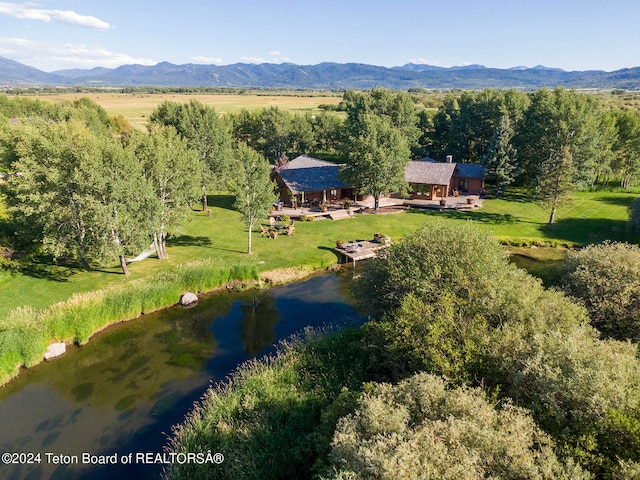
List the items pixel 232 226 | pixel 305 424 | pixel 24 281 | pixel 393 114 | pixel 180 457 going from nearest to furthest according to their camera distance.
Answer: pixel 180 457, pixel 305 424, pixel 24 281, pixel 232 226, pixel 393 114

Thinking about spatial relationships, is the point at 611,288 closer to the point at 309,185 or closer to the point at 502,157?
the point at 309,185

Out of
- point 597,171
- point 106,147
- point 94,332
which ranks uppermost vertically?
point 106,147

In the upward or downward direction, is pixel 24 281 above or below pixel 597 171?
below

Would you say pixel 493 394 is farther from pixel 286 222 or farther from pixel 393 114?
pixel 393 114

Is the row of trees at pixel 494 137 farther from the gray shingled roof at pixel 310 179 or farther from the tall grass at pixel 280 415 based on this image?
the tall grass at pixel 280 415

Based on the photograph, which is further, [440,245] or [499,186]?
[499,186]

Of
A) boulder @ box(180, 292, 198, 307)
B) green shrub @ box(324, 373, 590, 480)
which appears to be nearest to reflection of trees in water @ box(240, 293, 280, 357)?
boulder @ box(180, 292, 198, 307)

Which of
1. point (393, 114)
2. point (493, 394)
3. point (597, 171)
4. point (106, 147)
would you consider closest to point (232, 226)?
point (106, 147)
